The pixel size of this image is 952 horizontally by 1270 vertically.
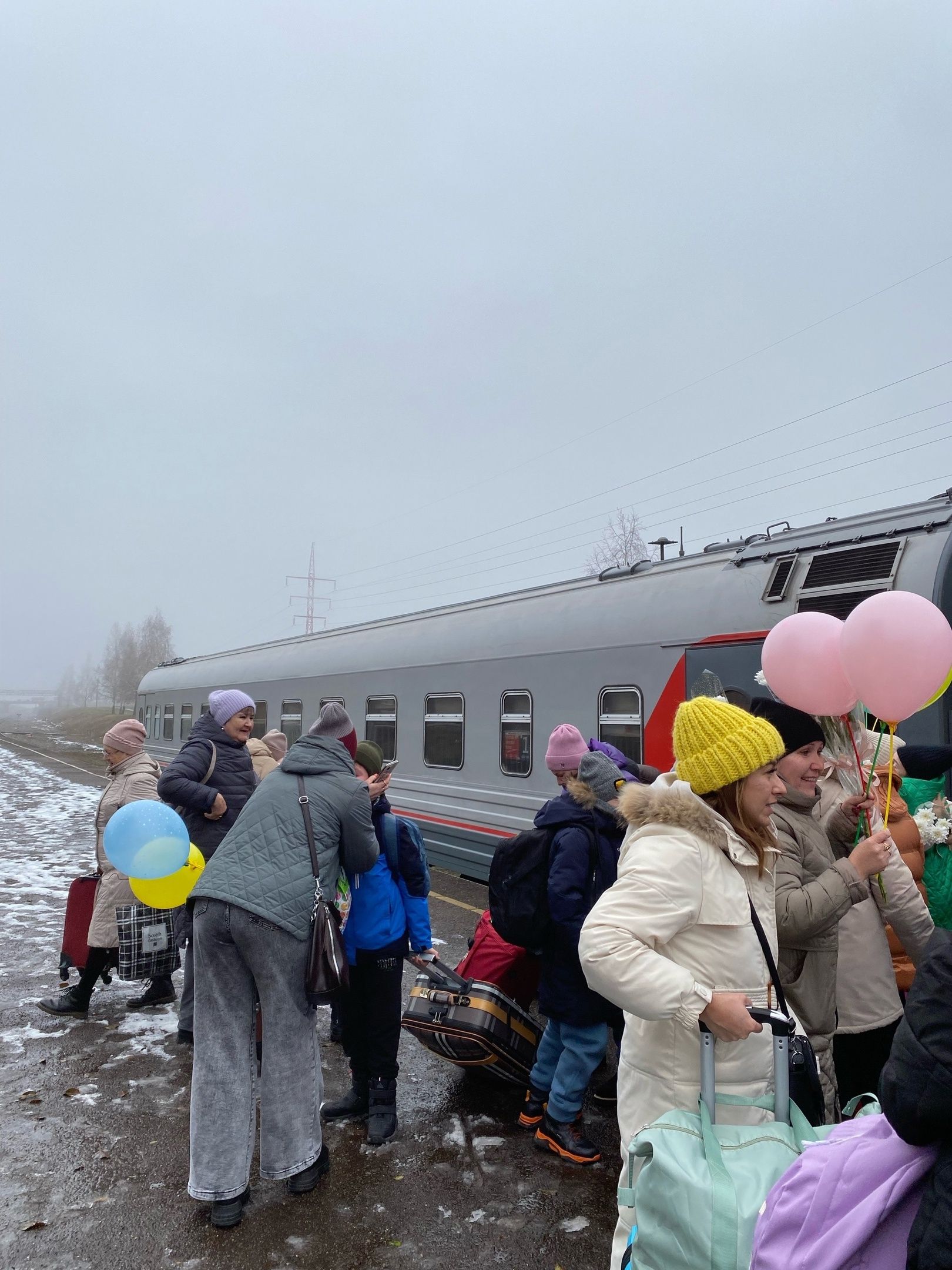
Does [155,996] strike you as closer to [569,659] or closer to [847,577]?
[569,659]

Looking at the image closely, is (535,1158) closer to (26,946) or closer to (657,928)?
(657,928)

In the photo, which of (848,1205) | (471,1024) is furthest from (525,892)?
(848,1205)

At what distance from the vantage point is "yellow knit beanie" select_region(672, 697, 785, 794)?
250 centimetres

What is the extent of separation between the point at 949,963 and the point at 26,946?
24.8 ft

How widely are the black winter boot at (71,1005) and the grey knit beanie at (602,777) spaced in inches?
150

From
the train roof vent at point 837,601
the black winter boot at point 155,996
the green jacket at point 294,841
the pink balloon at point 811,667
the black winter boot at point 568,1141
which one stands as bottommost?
the black winter boot at point 155,996

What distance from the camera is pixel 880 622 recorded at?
3.41m

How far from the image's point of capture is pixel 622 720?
7.99m

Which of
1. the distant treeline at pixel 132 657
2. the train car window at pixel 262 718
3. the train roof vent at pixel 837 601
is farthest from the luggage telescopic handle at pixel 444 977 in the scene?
the distant treeline at pixel 132 657

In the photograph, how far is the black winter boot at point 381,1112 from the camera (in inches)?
162

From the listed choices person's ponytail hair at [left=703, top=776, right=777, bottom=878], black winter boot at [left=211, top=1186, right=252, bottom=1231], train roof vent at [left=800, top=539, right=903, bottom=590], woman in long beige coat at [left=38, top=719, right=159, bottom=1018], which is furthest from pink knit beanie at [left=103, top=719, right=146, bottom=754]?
train roof vent at [left=800, top=539, right=903, bottom=590]

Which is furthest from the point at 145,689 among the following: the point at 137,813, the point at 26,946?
the point at 137,813

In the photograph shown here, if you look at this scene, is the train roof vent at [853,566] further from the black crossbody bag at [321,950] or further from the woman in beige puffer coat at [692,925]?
the black crossbody bag at [321,950]

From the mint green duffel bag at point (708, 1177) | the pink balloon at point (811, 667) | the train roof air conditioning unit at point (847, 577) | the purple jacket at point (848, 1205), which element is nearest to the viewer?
the purple jacket at point (848, 1205)
